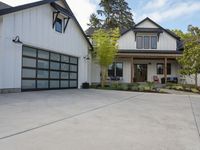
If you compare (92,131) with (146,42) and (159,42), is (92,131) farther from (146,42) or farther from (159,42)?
(159,42)

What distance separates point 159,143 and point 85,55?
1705 cm

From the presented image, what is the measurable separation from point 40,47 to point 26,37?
141 centimetres

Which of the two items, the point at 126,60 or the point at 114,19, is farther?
the point at 114,19

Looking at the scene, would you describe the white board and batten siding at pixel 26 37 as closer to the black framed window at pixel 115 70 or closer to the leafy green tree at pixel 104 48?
the leafy green tree at pixel 104 48

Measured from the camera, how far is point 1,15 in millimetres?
11984

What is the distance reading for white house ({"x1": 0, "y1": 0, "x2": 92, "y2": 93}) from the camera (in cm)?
1263

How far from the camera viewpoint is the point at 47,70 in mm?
16109

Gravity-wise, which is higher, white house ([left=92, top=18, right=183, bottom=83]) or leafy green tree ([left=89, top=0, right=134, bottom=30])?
leafy green tree ([left=89, top=0, right=134, bottom=30])

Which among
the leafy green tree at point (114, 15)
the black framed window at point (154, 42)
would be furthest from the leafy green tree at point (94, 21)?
the black framed window at point (154, 42)

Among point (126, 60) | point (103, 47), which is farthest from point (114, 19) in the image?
point (103, 47)

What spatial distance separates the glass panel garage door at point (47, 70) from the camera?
46.4 feet

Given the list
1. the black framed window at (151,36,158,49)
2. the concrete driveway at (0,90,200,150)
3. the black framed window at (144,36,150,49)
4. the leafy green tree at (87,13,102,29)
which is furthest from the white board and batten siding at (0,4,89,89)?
the leafy green tree at (87,13,102,29)

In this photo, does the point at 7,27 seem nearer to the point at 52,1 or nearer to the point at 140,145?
the point at 52,1

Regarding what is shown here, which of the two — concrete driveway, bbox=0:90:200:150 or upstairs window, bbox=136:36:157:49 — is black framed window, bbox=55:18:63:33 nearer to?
concrete driveway, bbox=0:90:200:150
